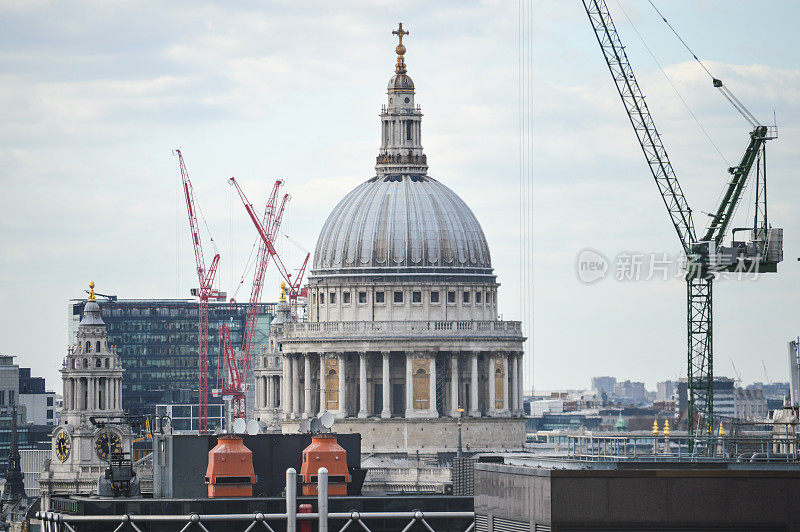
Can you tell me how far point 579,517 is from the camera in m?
102

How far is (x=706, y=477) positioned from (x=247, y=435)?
56.8 m

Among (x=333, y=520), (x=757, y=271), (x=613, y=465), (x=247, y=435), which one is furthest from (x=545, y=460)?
(x=757, y=271)

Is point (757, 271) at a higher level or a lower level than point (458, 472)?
higher

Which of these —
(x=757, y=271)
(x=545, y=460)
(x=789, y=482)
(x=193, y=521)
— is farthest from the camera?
(x=757, y=271)

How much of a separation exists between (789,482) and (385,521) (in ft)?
122

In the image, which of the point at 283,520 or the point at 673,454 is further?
the point at 283,520

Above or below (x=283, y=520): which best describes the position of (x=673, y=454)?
above

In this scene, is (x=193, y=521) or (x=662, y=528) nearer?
(x=662, y=528)

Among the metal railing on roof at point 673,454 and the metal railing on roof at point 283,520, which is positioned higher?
the metal railing on roof at point 673,454

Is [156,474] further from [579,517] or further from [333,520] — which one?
[579,517]

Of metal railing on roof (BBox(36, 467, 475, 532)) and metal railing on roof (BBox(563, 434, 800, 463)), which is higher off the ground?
metal railing on roof (BBox(563, 434, 800, 463))

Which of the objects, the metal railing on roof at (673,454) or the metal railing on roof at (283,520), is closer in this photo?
the metal railing on roof at (673,454)

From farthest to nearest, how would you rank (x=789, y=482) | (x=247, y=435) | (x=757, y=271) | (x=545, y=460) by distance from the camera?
(x=757, y=271) → (x=247, y=435) → (x=545, y=460) → (x=789, y=482)

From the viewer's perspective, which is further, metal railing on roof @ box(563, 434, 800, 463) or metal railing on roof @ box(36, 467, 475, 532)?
metal railing on roof @ box(36, 467, 475, 532)
